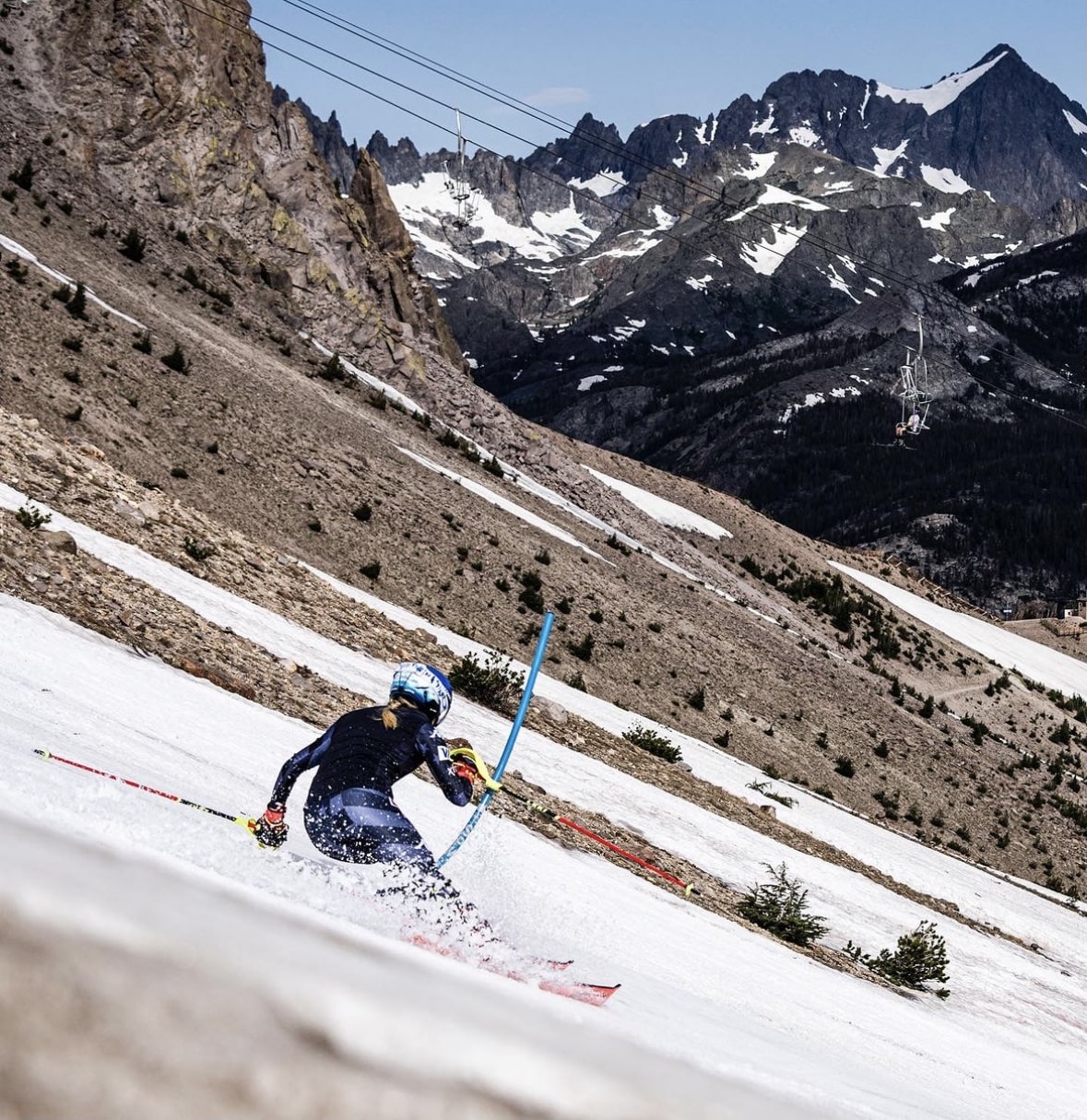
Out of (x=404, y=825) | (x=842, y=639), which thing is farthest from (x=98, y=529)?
(x=842, y=639)

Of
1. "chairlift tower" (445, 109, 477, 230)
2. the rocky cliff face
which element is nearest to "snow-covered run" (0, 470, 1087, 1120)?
"chairlift tower" (445, 109, 477, 230)

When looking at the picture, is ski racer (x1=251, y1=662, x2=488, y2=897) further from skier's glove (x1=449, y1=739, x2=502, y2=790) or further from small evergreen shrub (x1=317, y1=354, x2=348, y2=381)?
small evergreen shrub (x1=317, y1=354, x2=348, y2=381)

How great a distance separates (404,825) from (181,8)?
1764 inches

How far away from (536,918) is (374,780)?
2621mm

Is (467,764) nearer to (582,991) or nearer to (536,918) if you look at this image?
(582,991)

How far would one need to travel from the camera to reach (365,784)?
5902 millimetres

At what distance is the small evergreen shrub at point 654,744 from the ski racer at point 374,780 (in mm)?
13817

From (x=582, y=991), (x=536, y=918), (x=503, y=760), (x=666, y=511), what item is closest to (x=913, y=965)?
(x=536, y=918)

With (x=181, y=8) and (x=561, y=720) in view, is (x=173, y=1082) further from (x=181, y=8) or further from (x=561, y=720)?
(x=181, y=8)

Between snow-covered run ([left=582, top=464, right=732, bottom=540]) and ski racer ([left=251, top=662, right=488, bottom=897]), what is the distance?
5173cm

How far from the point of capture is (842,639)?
52.5 metres

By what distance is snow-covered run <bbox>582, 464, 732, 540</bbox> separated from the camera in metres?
58.9

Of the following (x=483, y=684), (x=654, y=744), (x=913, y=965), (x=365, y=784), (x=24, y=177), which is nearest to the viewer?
(x=365, y=784)

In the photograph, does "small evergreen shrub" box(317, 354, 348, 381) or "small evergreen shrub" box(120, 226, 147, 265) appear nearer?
"small evergreen shrub" box(120, 226, 147, 265)
